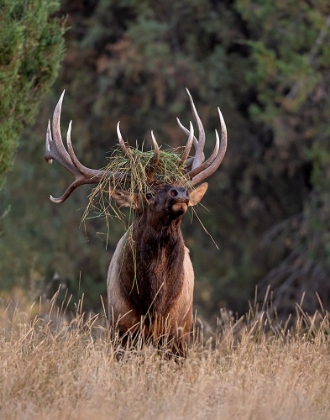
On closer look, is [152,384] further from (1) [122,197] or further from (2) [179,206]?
(1) [122,197]

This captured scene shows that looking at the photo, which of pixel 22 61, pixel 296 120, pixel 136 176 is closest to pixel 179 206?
pixel 136 176

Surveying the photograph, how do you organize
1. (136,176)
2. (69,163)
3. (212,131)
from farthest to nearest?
1. (212,131)
2. (69,163)
3. (136,176)

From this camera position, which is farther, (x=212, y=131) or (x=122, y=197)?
(x=212, y=131)

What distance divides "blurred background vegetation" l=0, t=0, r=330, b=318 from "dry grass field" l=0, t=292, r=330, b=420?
10.7 m

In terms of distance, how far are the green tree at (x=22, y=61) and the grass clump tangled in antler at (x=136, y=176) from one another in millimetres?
1156

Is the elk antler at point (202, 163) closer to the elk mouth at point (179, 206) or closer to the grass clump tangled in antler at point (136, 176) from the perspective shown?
the grass clump tangled in antler at point (136, 176)

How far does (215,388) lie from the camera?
5883 mm

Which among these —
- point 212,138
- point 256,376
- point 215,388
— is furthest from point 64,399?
point 212,138

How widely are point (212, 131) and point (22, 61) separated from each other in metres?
11.0

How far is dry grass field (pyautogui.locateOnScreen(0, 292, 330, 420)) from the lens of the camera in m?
5.45

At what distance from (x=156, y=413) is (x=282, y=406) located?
2.32 feet

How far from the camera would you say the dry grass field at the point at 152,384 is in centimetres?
545

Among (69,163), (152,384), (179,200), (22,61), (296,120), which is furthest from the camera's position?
(296,120)

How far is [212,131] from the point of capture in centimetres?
1950
